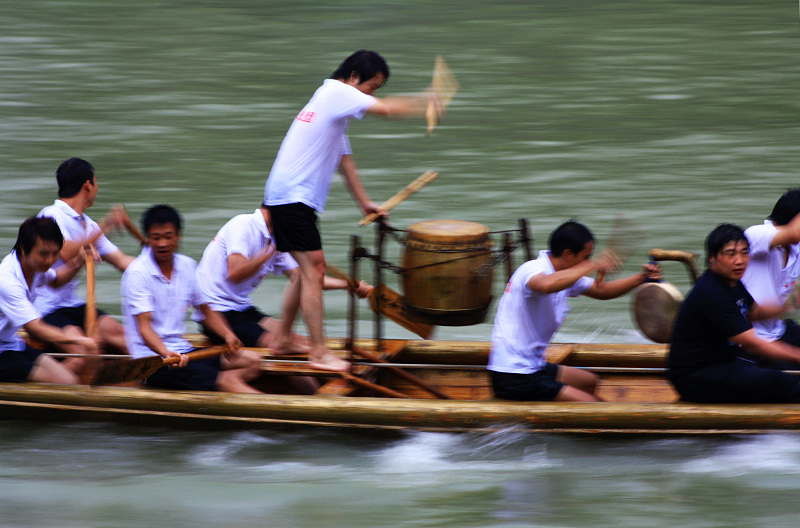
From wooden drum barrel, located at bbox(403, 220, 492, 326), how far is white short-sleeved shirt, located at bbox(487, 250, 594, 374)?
27 cm

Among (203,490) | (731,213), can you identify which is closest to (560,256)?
(203,490)

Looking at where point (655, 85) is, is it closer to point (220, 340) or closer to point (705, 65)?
point (705, 65)

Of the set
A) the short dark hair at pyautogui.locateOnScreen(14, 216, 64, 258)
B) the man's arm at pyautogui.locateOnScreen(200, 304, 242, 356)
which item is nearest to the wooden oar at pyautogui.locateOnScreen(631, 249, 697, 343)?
the man's arm at pyautogui.locateOnScreen(200, 304, 242, 356)

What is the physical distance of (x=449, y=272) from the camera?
4875 mm

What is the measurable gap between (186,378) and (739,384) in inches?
97.0

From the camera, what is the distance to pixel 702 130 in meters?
10.8

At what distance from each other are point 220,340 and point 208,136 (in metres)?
6.10

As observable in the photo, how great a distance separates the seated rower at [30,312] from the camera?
15.4 ft

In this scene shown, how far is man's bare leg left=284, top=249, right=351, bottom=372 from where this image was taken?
493 cm

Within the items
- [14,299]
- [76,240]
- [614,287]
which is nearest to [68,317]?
[76,240]

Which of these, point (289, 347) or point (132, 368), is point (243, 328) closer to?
point (289, 347)

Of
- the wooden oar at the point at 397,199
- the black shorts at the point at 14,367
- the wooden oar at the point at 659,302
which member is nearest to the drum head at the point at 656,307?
the wooden oar at the point at 659,302

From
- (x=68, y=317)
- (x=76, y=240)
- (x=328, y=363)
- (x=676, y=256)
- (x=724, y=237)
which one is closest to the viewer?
(x=724, y=237)

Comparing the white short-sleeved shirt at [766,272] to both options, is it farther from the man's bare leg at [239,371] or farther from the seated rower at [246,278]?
the man's bare leg at [239,371]
